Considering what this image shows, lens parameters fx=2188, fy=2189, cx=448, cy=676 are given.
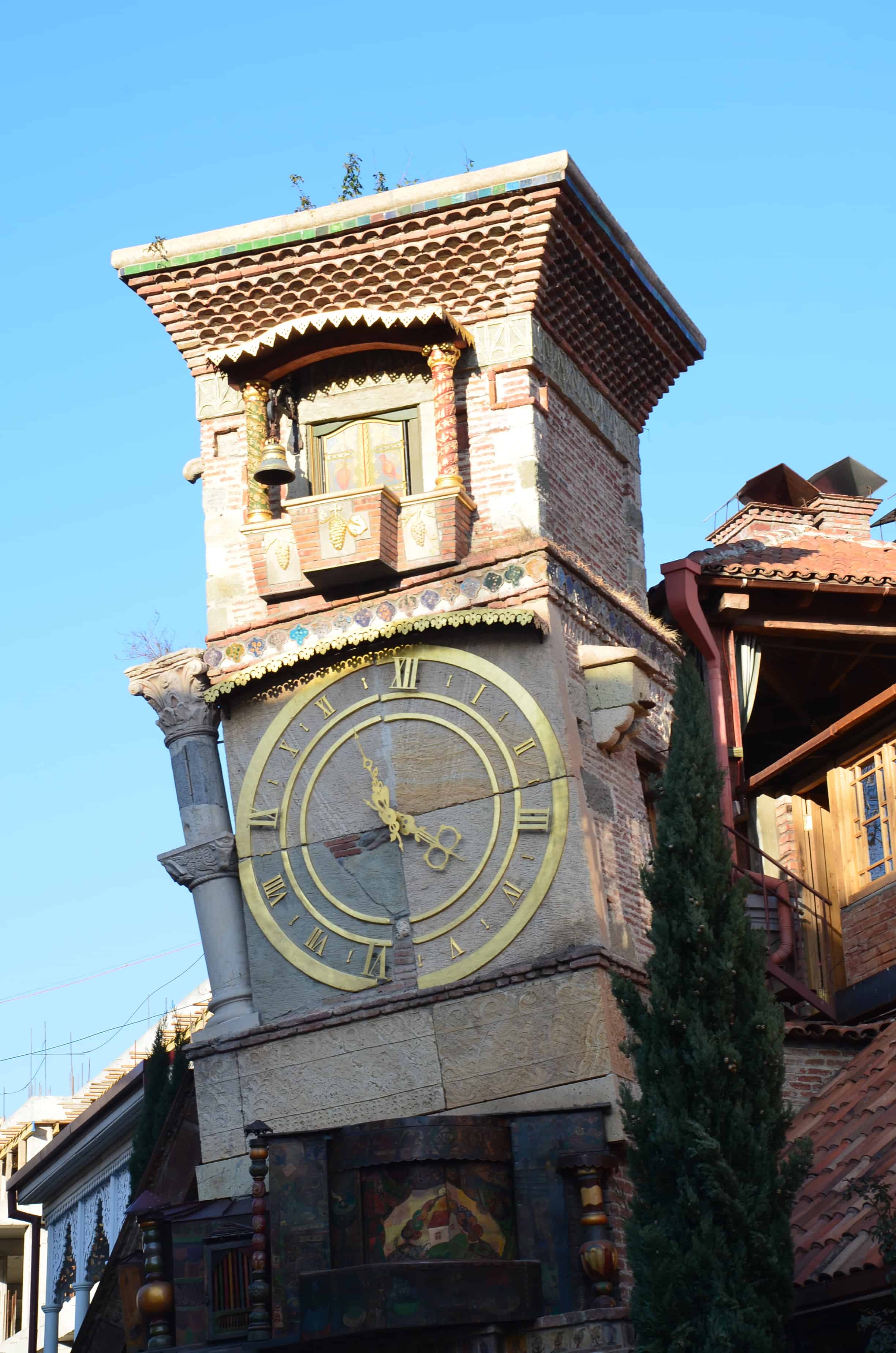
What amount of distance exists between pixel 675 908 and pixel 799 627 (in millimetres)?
6148

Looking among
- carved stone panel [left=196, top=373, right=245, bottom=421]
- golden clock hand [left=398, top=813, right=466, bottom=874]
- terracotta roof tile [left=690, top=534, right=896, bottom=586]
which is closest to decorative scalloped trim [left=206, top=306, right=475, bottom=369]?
carved stone panel [left=196, top=373, right=245, bottom=421]

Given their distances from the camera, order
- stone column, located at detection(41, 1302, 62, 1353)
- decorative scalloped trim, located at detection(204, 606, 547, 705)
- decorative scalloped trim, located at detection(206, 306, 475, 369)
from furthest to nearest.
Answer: stone column, located at detection(41, 1302, 62, 1353) < decorative scalloped trim, located at detection(206, 306, 475, 369) < decorative scalloped trim, located at detection(204, 606, 547, 705)

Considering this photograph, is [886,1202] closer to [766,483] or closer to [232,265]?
[232,265]

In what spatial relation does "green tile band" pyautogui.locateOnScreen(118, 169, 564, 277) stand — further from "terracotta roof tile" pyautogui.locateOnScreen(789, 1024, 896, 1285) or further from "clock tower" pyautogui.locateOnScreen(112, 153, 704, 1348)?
"terracotta roof tile" pyautogui.locateOnScreen(789, 1024, 896, 1285)

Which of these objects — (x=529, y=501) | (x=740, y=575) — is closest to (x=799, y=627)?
(x=740, y=575)

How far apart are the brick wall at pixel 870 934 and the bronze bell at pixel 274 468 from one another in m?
6.16

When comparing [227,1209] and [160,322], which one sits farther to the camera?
[160,322]

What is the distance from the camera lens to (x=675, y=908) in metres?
14.2

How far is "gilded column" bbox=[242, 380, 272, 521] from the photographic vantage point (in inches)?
725

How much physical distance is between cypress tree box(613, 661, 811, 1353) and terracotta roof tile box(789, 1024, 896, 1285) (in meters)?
0.76

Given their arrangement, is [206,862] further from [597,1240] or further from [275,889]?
[597,1240]

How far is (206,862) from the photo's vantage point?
17.9 metres

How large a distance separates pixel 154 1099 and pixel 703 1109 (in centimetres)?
813

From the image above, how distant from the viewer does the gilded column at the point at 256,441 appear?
18406 mm
